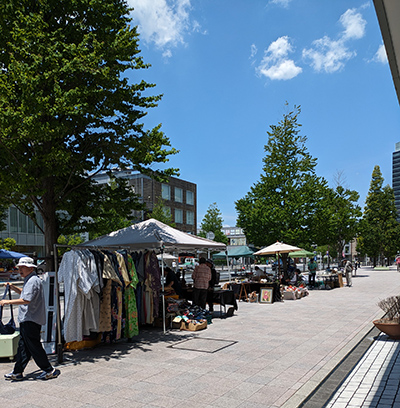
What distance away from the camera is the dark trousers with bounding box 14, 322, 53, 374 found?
6.29 m

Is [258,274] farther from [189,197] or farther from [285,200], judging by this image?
[189,197]

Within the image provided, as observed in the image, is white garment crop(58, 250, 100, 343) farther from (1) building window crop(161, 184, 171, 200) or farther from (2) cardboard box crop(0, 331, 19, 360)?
(1) building window crop(161, 184, 171, 200)

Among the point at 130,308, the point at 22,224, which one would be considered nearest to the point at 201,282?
the point at 130,308

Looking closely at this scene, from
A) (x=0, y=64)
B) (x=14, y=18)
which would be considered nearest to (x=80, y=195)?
(x=0, y=64)

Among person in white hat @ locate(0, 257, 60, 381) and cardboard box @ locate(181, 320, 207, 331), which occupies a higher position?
person in white hat @ locate(0, 257, 60, 381)

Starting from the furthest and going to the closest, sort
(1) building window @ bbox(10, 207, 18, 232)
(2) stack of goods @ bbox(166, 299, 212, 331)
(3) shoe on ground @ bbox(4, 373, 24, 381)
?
(1) building window @ bbox(10, 207, 18, 232) < (2) stack of goods @ bbox(166, 299, 212, 331) < (3) shoe on ground @ bbox(4, 373, 24, 381)

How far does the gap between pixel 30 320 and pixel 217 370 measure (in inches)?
120

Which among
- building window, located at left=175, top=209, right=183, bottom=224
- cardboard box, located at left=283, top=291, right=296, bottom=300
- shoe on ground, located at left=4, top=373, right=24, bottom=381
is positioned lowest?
cardboard box, located at left=283, top=291, right=296, bottom=300

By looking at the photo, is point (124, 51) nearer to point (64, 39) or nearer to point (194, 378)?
point (64, 39)

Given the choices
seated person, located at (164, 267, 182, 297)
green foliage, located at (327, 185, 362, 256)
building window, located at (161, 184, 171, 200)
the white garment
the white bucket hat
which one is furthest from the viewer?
building window, located at (161, 184, 171, 200)

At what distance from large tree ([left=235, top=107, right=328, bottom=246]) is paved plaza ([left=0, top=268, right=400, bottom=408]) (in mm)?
13651

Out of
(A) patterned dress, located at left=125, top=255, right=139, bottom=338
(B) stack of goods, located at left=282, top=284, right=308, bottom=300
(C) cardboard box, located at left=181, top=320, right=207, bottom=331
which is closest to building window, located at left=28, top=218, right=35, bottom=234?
(B) stack of goods, located at left=282, top=284, right=308, bottom=300

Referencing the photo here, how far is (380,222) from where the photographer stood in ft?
194

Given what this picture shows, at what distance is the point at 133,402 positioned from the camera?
5.45m
